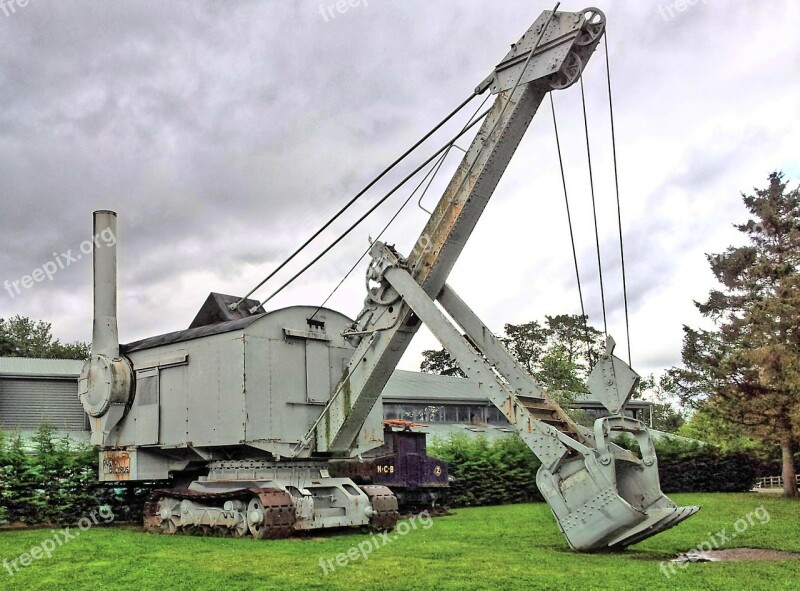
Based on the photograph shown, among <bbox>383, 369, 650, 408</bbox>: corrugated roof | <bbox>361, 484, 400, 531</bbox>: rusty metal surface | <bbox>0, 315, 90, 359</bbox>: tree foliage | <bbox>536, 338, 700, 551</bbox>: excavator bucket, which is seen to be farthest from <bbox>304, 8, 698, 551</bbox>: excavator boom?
<bbox>0, 315, 90, 359</bbox>: tree foliage

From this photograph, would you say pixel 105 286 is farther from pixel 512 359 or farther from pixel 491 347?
pixel 512 359

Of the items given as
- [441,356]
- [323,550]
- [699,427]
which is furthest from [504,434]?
[441,356]

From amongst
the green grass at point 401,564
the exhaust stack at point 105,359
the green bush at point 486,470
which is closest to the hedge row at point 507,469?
the green bush at point 486,470

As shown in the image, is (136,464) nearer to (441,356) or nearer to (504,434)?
(504,434)

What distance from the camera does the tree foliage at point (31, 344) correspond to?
188 feet

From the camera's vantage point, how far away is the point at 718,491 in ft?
106

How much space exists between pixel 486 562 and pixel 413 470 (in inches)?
415

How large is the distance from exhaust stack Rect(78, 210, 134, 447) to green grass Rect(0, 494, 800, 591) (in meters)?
2.30

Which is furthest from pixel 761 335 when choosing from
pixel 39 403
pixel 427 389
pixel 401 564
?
pixel 39 403

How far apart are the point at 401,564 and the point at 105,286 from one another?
31.3 ft

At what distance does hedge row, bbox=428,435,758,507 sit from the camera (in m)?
24.5

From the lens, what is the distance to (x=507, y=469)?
25.8m

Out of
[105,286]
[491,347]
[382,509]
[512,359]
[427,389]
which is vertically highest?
[105,286]

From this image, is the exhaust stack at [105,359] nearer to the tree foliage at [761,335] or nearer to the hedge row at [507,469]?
the hedge row at [507,469]
